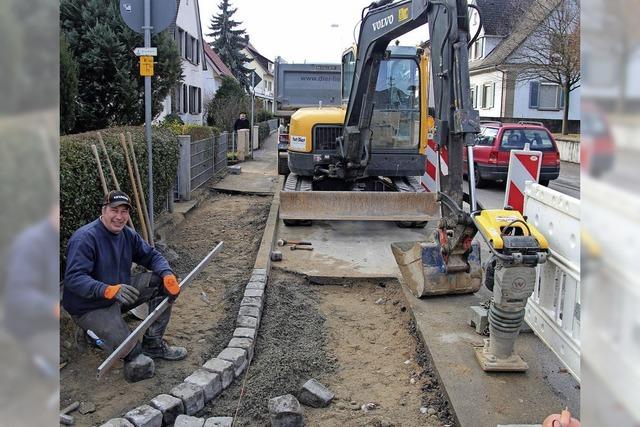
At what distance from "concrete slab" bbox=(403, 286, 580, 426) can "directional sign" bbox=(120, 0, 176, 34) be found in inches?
152

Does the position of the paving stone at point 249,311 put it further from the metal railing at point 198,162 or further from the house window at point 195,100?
the house window at point 195,100

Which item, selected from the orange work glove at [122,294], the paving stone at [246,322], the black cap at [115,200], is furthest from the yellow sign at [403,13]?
the orange work glove at [122,294]

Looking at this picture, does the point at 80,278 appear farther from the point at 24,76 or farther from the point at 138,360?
the point at 24,76

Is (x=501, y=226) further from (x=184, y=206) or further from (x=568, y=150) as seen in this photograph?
(x=568, y=150)

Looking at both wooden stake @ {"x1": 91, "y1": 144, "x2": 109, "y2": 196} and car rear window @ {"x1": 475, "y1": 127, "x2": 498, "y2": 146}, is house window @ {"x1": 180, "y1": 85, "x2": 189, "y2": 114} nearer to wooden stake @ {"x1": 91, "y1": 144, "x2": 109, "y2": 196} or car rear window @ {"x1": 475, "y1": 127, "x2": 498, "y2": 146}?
car rear window @ {"x1": 475, "y1": 127, "x2": 498, "y2": 146}

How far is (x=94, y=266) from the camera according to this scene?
401 centimetres

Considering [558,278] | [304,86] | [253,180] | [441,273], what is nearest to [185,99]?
[304,86]

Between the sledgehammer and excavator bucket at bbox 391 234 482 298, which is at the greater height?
excavator bucket at bbox 391 234 482 298

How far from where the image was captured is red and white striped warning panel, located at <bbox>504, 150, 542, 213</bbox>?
252 inches

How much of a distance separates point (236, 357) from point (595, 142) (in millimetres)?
3805

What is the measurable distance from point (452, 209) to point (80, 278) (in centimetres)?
327

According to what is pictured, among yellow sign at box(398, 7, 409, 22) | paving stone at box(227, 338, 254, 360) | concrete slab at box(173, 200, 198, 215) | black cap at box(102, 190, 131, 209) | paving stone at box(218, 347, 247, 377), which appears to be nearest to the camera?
black cap at box(102, 190, 131, 209)

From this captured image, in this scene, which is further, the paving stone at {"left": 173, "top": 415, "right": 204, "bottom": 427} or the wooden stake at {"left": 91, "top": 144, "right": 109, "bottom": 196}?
the wooden stake at {"left": 91, "top": 144, "right": 109, "bottom": 196}

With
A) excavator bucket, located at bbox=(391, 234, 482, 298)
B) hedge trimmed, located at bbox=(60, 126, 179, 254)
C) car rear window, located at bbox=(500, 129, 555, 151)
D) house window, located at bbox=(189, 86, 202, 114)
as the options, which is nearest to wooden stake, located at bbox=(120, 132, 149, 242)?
hedge trimmed, located at bbox=(60, 126, 179, 254)
